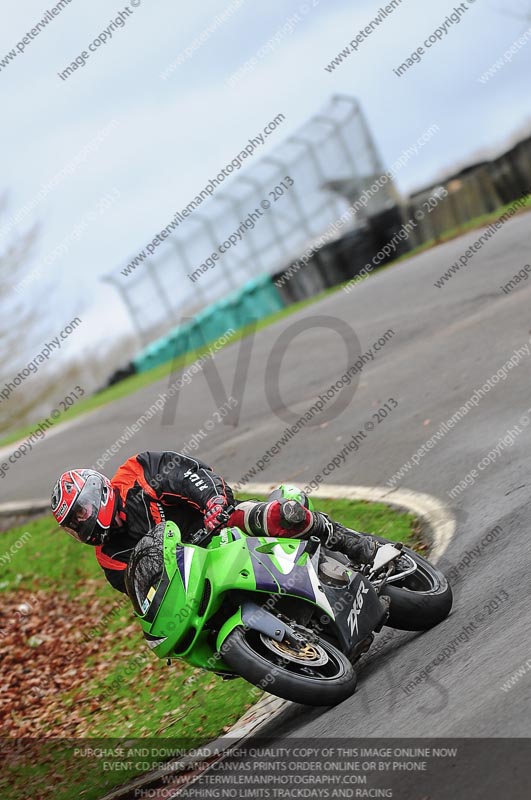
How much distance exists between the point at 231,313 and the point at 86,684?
19.8m

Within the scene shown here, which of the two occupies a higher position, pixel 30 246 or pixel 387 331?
pixel 30 246

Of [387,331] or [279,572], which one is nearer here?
[279,572]

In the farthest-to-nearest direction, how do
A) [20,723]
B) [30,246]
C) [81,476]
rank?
[30,246] < [20,723] < [81,476]

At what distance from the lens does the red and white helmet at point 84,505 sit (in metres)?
6.38

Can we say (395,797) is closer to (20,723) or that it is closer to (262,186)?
(20,723)

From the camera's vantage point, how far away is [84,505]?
640cm

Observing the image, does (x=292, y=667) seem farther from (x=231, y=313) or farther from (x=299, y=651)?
(x=231, y=313)

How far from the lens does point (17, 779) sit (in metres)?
8.19

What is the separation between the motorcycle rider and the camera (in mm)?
6379

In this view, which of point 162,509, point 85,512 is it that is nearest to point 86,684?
point 162,509

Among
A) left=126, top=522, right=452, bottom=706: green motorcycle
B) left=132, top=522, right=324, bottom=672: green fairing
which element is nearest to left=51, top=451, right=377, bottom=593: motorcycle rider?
left=126, top=522, right=452, bottom=706: green motorcycle

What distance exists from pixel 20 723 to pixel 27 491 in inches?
333

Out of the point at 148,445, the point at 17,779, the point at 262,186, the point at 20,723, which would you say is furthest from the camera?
the point at 262,186

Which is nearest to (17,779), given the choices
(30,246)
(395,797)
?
(395,797)
